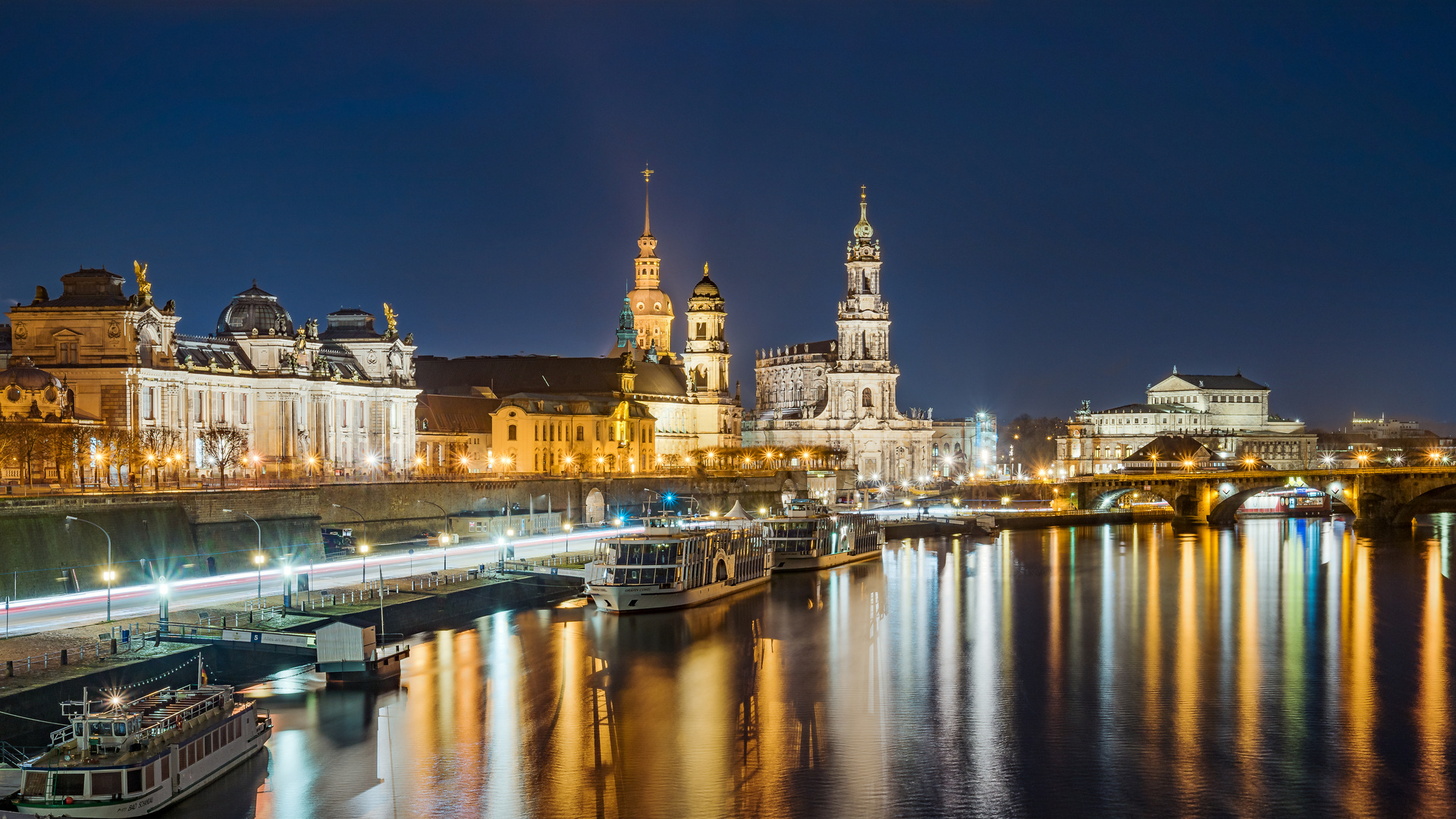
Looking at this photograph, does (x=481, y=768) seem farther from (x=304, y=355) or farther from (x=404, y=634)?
(x=304, y=355)

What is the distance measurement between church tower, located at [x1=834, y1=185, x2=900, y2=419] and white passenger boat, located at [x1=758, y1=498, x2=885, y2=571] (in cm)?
5645

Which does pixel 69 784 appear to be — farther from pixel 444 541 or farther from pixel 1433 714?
pixel 444 541

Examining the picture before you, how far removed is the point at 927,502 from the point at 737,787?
10357 centimetres

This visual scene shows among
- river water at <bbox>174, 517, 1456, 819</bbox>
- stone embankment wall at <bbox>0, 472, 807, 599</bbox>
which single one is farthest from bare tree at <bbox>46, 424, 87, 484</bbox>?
river water at <bbox>174, 517, 1456, 819</bbox>

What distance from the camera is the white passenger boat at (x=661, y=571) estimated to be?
207 ft

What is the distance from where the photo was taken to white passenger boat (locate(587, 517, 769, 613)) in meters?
63.2

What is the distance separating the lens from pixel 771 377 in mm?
186250

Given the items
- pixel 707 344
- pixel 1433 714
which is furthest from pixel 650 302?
pixel 1433 714

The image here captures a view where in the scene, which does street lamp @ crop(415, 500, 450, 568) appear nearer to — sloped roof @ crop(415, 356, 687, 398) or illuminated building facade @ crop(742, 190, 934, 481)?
sloped roof @ crop(415, 356, 687, 398)

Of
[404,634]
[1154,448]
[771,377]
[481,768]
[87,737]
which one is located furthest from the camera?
[771,377]

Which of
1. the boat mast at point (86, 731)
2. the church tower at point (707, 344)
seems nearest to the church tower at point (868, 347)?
the church tower at point (707, 344)

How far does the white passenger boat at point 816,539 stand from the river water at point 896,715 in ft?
46.0

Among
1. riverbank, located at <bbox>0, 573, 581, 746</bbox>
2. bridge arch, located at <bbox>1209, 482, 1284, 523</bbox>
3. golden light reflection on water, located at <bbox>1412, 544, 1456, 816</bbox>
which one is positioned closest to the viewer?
golden light reflection on water, located at <bbox>1412, 544, 1456, 816</bbox>

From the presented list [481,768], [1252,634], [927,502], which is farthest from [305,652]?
[927,502]
